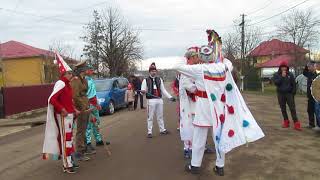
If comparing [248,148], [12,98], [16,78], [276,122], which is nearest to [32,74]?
[16,78]

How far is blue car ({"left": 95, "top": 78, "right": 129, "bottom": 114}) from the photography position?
66.9 ft

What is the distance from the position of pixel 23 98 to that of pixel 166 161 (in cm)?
1697

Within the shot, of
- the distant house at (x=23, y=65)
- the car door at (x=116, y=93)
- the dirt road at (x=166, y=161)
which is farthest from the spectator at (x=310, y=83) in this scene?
the distant house at (x=23, y=65)

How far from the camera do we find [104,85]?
71.4 feet

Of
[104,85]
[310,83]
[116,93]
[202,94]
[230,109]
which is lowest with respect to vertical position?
[116,93]

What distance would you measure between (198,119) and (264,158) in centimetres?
199

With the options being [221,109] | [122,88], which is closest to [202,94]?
[221,109]

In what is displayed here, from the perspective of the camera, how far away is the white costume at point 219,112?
7.24 metres

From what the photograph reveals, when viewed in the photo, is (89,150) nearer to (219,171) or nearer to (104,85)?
(219,171)

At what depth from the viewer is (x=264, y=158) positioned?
8.64 meters

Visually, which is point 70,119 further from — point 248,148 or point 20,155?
point 248,148

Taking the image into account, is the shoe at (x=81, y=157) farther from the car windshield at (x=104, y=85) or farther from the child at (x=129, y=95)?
the child at (x=129, y=95)

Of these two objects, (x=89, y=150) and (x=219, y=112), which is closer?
(x=219, y=112)

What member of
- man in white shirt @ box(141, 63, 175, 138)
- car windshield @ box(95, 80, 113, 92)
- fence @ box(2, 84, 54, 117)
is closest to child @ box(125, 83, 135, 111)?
car windshield @ box(95, 80, 113, 92)
